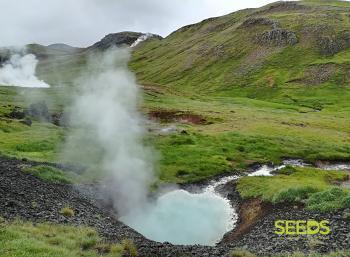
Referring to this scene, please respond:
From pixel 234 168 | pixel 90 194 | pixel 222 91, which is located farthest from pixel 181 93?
pixel 90 194

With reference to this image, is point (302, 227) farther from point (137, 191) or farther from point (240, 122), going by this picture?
point (240, 122)

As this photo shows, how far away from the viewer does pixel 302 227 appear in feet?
113

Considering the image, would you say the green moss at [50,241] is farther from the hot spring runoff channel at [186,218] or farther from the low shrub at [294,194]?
the low shrub at [294,194]

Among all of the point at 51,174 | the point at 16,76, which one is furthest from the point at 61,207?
the point at 16,76

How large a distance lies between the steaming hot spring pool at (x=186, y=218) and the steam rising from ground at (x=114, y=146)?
2716mm

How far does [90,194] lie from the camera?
47.5 meters

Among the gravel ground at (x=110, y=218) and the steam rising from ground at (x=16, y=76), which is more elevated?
the steam rising from ground at (x=16, y=76)

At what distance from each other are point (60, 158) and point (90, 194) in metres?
15.6

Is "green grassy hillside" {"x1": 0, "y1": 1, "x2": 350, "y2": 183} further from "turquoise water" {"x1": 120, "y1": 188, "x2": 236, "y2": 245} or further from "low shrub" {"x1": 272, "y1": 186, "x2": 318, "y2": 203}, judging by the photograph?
"low shrub" {"x1": 272, "y1": 186, "x2": 318, "y2": 203}

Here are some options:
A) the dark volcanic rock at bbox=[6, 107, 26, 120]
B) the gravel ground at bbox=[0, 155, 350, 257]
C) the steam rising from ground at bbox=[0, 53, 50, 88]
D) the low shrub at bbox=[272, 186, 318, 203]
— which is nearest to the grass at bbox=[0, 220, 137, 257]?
the gravel ground at bbox=[0, 155, 350, 257]

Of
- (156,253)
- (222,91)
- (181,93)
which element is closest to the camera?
(156,253)

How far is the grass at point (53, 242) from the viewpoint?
2473 centimetres

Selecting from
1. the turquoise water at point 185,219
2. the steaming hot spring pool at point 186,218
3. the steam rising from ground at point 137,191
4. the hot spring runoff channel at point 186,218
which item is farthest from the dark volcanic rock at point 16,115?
the turquoise water at point 185,219

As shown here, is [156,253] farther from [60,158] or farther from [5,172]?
[60,158]
